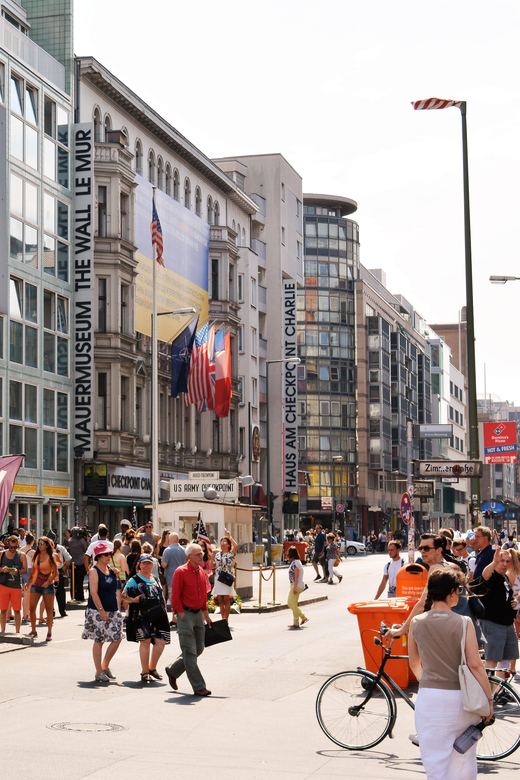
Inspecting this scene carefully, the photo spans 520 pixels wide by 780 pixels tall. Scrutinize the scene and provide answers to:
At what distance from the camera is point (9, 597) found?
21.4 m

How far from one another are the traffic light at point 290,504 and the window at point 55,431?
30077 mm

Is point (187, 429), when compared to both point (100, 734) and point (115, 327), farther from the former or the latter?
point (100, 734)

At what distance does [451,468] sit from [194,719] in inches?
448

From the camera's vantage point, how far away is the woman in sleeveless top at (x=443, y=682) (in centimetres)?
709

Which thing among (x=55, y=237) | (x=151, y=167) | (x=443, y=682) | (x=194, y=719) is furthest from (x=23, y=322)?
(x=443, y=682)

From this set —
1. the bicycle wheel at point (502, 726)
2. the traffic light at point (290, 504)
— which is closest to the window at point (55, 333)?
the traffic light at point (290, 504)

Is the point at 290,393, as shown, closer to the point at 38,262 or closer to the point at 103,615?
the point at 38,262

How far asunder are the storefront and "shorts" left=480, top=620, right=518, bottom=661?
105 ft

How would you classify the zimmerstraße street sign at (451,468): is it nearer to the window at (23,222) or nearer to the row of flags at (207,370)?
the window at (23,222)

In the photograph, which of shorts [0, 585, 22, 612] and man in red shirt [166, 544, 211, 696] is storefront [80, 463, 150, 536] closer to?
shorts [0, 585, 22, 612]

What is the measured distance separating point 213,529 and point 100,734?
64.8ft

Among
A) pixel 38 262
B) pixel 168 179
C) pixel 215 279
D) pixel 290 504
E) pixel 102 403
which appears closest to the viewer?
pixel 38 262

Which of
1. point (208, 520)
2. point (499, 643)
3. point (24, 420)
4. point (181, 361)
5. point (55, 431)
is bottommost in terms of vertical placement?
point (499, 643)

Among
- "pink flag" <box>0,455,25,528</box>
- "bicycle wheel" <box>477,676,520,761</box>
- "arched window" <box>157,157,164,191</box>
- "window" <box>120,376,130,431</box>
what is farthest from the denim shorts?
"arched window" <box>157,157,164,191</box>
